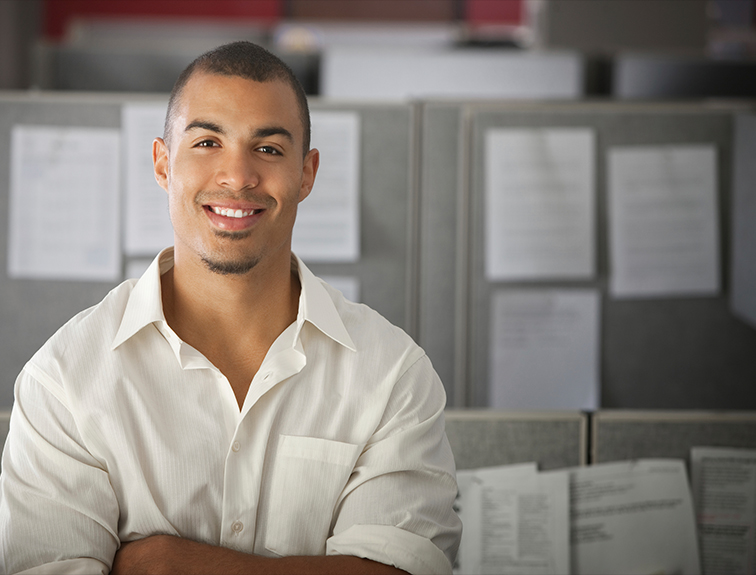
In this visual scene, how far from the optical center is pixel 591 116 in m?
1.38

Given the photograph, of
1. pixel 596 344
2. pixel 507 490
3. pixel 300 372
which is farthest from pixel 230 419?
pixel 596 344

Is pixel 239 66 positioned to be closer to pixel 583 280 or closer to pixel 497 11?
pixel 583 280

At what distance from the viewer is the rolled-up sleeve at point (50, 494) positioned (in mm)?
723

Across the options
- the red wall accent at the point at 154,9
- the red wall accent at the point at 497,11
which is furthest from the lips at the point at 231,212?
the red wall accent at the point at 497,11

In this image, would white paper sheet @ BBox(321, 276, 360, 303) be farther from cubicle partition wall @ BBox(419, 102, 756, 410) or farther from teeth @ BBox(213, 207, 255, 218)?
teeth @ BBox(213, 207, 255, 218)

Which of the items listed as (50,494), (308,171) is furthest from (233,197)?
(50,494)

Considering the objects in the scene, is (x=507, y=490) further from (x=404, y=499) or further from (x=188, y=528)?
(x=188, y=528)

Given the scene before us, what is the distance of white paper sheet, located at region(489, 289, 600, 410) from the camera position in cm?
140

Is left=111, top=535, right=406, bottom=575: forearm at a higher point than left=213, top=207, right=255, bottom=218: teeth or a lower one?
lower

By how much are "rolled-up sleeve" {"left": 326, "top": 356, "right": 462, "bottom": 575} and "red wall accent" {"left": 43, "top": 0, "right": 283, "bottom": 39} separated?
16.9ft

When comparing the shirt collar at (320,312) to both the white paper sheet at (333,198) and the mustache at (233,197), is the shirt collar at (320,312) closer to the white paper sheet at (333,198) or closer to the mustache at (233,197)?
the mustache at (233,197)

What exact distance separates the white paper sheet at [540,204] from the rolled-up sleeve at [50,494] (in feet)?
2.80

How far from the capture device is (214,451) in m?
0.80

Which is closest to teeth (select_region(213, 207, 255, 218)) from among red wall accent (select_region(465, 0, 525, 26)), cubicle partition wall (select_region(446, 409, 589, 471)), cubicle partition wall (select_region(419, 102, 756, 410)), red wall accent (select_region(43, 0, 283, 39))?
cubicle partition wall (select_region(446, 409, 589, 471))
